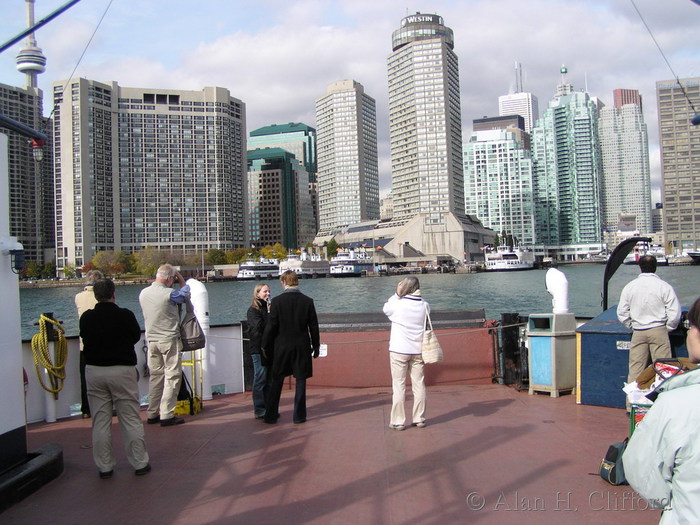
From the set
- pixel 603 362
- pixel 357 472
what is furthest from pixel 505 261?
pixel 357 472

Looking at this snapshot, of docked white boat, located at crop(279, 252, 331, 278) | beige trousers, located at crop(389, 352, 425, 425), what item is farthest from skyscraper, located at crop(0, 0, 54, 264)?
docked white boat, located at crop(279, 252, 331, 278)

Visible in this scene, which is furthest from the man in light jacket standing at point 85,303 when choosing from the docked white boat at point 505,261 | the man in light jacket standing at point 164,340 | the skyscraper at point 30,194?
the docked white boat at point 505,261

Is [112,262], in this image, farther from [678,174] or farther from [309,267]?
[678,174]

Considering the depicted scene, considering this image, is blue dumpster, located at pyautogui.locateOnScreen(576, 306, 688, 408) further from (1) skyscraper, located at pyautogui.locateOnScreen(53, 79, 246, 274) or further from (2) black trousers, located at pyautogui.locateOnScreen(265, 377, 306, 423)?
(1) skyscraper, located at pyautogui.locateOnScreen(53, 79, 246, 274)

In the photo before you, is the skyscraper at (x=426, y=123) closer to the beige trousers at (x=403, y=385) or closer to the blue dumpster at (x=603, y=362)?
the blue dumpster at (x=603, y=362)

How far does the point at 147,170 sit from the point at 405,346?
583ft

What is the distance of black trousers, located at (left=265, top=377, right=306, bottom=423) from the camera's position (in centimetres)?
619

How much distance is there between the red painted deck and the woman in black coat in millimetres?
249

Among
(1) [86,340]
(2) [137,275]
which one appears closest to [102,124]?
(2) [137,275]

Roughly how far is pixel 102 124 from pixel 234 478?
175m

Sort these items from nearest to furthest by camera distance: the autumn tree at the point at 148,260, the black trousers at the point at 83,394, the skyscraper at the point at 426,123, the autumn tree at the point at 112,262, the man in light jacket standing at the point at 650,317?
1. the man in light jacket standing at the point at 650,317
2. the black trousers at the point at 83,394
3. the autumn tree at the point at 112,262
4. the autumn tree at the point at 148,260
5. the skyscraper at the point at 426,123

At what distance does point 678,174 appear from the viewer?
136750 millimetres

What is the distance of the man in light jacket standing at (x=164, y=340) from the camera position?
6191 millimetres

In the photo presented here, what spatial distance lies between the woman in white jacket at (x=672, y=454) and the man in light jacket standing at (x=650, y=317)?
3995mm
